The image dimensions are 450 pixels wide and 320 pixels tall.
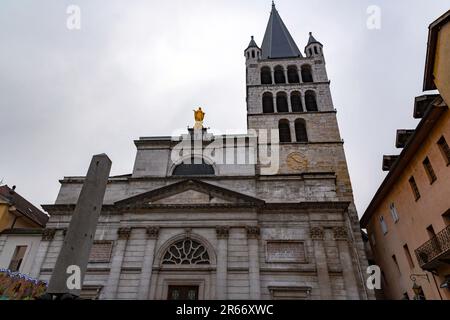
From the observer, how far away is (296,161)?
26.3 meters

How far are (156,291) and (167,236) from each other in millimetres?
3235

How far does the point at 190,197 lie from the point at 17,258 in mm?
11571

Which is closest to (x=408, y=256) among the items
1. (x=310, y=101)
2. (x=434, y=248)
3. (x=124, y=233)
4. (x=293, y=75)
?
(x=434, y=248)

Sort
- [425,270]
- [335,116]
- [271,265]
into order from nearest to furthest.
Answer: [425,270] < [271,265] < [335,116]

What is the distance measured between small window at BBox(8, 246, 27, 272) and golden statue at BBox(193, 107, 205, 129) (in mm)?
15422

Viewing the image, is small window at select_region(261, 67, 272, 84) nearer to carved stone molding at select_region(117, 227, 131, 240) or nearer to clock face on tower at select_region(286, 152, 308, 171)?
clock face on tower at select_region(286, 152, 308, 171)

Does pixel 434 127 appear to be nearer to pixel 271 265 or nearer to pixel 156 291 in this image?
pixel 271 265

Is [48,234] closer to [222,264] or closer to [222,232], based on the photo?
[222,232]

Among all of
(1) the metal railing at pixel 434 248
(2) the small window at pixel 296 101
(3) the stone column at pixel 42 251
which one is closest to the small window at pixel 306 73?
(2) the small window at pixel 296 101

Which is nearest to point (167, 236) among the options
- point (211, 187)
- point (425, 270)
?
point (211, 187)

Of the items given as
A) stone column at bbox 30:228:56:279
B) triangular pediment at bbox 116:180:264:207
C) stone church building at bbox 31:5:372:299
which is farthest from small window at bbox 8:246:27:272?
triangular pediment at bbox 116:180:264:207

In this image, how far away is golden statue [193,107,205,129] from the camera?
2708cm

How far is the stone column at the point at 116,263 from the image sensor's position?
17156mm

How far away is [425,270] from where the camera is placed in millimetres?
16328
